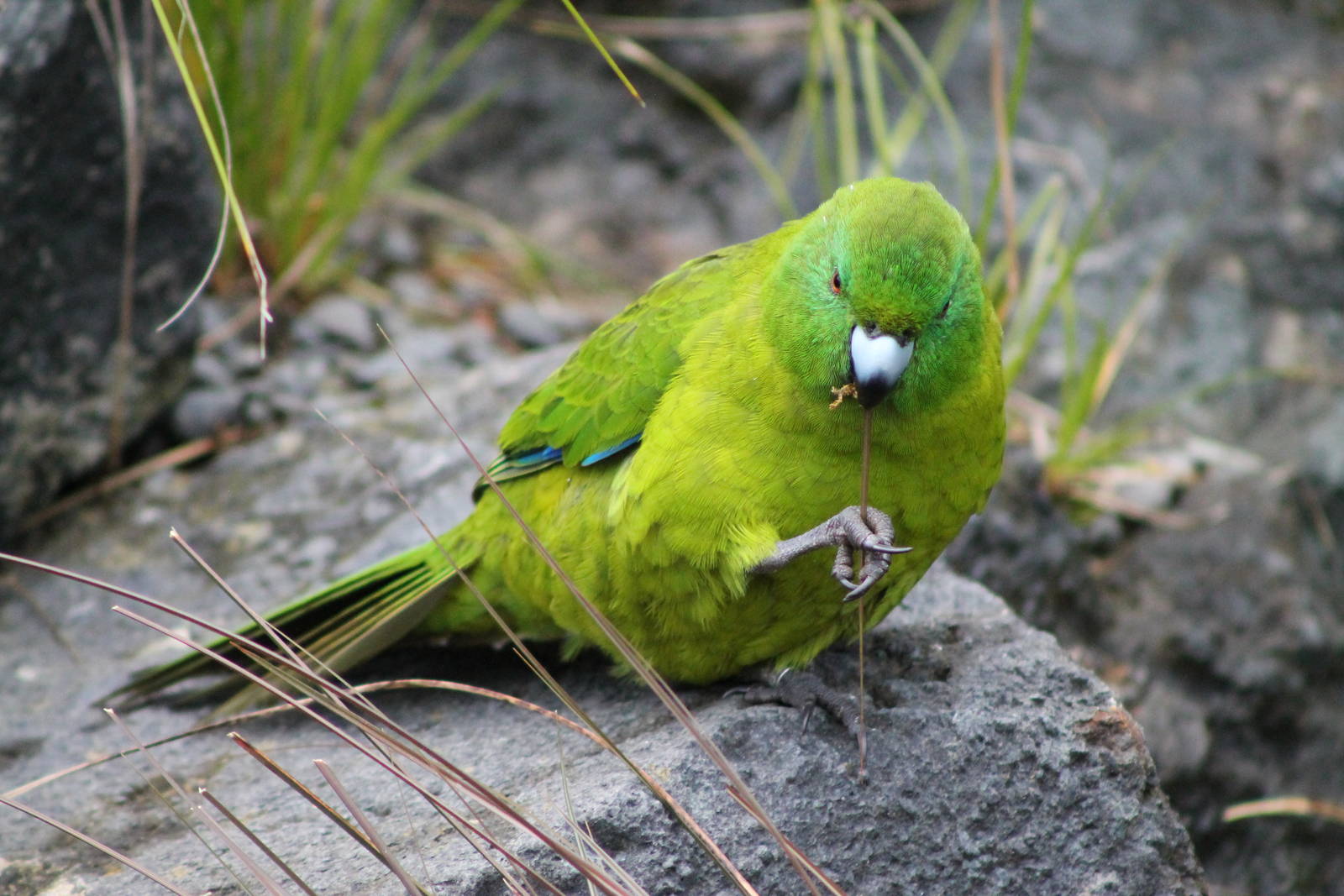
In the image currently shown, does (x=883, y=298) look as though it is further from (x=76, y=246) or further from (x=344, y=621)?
(x=76, y=246)

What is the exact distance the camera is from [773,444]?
8.86 ft

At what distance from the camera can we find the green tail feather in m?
3.30

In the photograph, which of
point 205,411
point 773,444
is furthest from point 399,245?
point 773,444

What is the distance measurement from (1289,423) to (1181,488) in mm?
712

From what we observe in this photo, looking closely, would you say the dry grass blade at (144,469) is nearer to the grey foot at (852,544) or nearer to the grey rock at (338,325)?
the grey rock at (338,325)

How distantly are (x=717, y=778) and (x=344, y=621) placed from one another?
128 centimetres

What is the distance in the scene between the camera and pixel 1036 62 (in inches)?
246

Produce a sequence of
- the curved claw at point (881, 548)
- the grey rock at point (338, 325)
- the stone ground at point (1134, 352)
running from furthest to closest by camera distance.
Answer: the grey rock at point (338, 325) < the stone ground at point (1134, 352) < the curved claw at point (881, 548)

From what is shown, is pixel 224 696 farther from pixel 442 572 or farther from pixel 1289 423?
pixel 1289 423

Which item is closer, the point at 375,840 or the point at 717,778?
the point at 375,840

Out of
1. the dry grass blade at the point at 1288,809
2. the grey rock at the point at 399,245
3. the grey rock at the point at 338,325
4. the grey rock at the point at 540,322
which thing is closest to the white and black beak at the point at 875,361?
the dry grass blade at the point at 1288,809

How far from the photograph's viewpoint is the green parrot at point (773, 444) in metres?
2.59

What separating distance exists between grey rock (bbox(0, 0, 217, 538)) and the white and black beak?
2543 millimetres

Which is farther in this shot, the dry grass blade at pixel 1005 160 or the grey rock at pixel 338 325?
the grey rock at pixel 338 325
